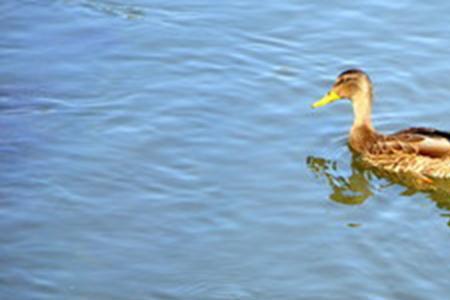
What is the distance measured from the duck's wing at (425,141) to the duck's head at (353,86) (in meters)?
0.69

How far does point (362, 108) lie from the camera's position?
1459cm

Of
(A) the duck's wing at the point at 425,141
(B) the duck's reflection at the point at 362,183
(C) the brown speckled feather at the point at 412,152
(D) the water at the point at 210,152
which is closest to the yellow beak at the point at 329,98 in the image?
(D) the water at the point at 210,152

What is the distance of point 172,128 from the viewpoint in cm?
1427

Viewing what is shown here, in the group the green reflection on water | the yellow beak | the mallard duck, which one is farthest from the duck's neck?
the green reflection on water

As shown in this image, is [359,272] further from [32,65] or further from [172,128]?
[32,65]

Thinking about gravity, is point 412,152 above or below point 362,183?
above

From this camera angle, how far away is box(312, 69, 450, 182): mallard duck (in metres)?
14.0

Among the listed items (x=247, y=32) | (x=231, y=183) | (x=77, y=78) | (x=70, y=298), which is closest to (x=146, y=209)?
(x=231, y=183)

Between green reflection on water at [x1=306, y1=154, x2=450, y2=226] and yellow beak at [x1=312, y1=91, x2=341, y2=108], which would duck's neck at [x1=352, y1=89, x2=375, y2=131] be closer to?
yellow beak at [x1=312, y1=91, x2=341, y2=108]

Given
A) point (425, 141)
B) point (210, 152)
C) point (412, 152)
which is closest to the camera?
point (210, 152)

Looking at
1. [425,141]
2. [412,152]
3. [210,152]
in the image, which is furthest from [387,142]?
[210,152]

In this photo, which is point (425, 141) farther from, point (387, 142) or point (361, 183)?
point (361, 183)

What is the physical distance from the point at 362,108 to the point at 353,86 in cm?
26

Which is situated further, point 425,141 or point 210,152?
point 425,141
